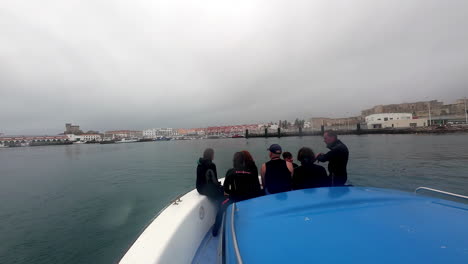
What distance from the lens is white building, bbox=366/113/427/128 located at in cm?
6029

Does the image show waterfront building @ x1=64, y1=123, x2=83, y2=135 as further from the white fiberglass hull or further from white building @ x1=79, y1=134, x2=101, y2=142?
the white fiberglass hull

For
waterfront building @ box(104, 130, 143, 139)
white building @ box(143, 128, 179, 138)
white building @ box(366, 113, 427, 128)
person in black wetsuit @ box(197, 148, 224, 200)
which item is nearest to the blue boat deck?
person in black wetsuit @ box(197, 148, 224, 200)

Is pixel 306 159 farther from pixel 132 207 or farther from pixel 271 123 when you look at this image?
pixel 271 123

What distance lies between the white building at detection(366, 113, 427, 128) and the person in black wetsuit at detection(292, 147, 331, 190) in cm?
8144

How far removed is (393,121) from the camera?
64312mm

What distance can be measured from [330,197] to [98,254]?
4.58 metres

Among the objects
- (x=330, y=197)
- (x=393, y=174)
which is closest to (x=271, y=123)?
(x=393, y=174)

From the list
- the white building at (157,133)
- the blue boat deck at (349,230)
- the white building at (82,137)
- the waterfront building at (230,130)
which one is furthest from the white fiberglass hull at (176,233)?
the white building at (157,133)

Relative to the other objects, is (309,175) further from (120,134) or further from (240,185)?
(120,134)

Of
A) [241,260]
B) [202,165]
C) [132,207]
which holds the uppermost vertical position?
[202,165]

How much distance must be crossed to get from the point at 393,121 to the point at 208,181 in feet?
275

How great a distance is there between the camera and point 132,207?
6.25 meters

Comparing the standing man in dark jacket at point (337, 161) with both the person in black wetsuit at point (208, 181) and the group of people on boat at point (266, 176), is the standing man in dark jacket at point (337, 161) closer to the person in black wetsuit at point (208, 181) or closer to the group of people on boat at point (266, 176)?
the group of people on boat at point (266, 176)

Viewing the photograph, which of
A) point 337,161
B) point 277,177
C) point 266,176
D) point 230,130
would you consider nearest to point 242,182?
point 266,176
